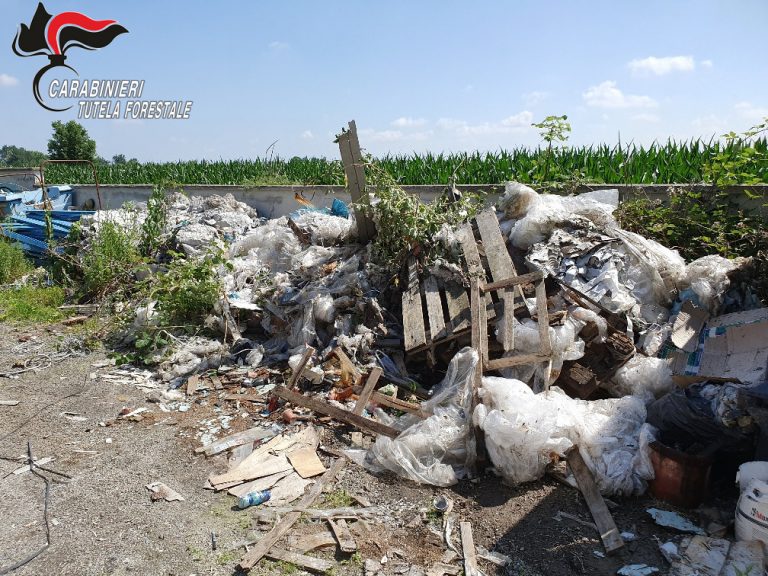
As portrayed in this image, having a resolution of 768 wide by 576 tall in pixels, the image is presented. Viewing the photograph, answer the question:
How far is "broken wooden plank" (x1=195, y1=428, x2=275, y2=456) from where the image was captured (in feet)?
13.4

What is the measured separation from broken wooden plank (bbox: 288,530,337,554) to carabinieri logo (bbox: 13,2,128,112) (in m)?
9.94

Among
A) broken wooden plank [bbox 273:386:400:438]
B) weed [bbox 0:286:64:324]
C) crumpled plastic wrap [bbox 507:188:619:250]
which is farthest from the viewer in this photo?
weed [bbox 0:286:64:324]

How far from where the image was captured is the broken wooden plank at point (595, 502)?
3.05 meters

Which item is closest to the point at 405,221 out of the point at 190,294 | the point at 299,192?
the point at 190,294

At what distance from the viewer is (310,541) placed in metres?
3.06

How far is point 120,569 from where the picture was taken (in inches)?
113

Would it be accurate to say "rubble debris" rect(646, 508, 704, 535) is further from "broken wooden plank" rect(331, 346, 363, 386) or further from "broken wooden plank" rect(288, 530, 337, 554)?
"broken wooden plank" rect(331, 346, 363, 386)

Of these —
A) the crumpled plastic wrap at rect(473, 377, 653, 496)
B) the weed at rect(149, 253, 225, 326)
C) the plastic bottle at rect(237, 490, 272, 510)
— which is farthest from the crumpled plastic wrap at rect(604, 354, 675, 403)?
the weed at rect(149, 253, 225, 326)

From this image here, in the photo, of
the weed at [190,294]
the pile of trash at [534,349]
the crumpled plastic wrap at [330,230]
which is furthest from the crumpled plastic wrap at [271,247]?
the weed at [190,294]

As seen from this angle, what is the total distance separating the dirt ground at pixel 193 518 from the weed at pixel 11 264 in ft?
19.2

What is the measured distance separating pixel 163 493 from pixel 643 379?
3511 millimetres

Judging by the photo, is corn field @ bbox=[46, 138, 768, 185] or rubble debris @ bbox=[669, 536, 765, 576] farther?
corn field @ bbox=[46, 138, 768, 185]

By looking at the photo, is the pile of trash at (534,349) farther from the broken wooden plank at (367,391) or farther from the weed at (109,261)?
the weed at (109,261)

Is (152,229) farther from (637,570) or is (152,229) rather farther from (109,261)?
(637,570)
